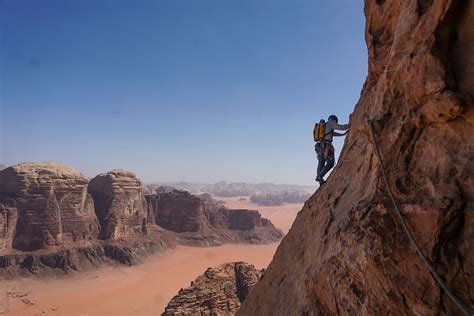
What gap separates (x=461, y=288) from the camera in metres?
2.81

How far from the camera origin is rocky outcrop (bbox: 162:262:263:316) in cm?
1400

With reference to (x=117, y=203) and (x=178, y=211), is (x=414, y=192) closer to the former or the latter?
(x=117, y=203)

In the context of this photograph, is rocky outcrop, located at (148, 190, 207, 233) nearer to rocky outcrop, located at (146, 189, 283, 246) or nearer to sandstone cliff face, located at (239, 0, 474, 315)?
rocky outcrop, located at (146, 189, 283, 246)

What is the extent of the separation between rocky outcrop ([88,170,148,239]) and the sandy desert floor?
5058 mm

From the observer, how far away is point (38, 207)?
34438 mm

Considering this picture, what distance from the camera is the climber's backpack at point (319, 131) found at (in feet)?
25.2

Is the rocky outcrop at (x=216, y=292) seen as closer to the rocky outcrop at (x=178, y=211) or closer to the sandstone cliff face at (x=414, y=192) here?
the sandstone cliff face at (x=414, y=192)

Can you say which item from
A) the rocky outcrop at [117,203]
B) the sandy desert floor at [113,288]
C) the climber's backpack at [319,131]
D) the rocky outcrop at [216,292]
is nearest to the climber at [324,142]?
Answer: the climber's backpack at [319,131]

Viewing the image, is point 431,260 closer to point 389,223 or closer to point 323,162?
point 389,223

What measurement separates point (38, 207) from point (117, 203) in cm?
886

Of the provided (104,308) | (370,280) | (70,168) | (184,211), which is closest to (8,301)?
(104,308)

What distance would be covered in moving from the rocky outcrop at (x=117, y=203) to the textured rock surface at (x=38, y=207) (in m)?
3.30

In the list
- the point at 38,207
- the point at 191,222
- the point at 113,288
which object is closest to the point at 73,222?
the point at 38,207

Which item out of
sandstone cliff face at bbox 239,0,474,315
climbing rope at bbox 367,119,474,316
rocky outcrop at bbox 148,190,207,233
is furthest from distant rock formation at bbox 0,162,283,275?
climbing rope at bbox 367,119,474,316
